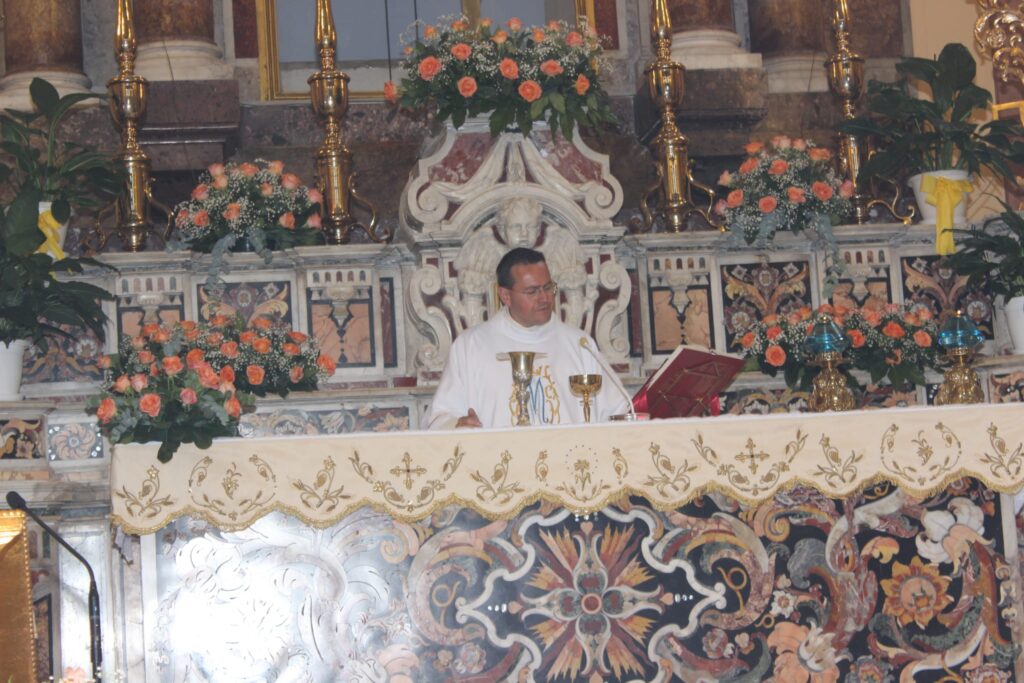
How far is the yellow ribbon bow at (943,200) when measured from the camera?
358 inches

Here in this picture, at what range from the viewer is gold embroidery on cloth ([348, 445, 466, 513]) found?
21.2ft

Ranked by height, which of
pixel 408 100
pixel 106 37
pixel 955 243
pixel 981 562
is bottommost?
pixel 981 562

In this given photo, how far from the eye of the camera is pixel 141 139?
391 inches

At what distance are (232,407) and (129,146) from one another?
2.78 metres

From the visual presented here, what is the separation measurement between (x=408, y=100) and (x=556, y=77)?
2.37 ft

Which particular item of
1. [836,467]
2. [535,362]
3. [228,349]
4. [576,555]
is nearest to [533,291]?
[535,362]

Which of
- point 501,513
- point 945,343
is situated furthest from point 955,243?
point 501,513

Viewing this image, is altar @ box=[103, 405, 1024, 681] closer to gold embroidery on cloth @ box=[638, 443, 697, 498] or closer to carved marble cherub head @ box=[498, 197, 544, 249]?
gold embroidery on cloth @ box=[638, 443, 697, 498]

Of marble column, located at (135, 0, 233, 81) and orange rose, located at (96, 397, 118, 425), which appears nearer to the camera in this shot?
orange rose, located at (96, 397, 118, 425)

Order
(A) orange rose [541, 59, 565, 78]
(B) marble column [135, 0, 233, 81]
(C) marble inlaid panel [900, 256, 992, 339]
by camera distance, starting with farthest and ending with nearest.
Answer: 1. (B) marble column [135, 0, 233, 81]
2. (C) marble inlaid panel [900, 256, 992, 339]
3. (A) orange rose [541, 59, 565, 78]

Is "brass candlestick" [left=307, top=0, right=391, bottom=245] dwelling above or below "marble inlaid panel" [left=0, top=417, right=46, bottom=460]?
above

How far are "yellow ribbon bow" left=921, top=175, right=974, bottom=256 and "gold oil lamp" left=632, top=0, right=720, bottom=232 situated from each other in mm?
1106

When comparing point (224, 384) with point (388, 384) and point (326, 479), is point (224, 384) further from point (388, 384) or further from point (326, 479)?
point (388, 384)

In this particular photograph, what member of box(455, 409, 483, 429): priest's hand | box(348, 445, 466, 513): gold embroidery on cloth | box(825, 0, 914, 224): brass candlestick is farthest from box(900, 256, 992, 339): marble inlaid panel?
box(348, 445, 466, 513): gold embroidery on cloth
